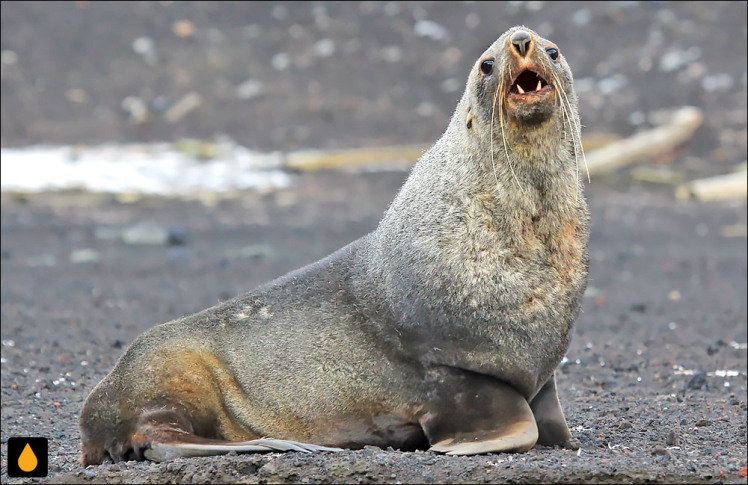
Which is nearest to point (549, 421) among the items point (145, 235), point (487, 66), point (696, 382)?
point (487, 66)

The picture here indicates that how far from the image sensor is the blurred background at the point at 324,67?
18312 mm

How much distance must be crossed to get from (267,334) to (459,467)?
129 cm

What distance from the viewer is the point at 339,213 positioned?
48.0ft

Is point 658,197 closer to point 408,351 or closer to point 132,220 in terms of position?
point 132,220

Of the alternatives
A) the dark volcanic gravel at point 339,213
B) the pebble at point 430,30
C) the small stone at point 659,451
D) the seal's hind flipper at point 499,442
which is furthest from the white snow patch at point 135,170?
the small stone at point 659,451

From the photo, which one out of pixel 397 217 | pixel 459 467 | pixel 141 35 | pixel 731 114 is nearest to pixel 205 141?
pixel 141 35

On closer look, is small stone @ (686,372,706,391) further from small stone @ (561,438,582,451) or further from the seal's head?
the seal's head

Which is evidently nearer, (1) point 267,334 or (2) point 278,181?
(1) point 267,334

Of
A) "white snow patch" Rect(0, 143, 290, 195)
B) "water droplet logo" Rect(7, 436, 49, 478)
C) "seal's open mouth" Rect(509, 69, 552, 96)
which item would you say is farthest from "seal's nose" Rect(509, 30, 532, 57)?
"white snow patch" Rect(0, 143, 290, 195)

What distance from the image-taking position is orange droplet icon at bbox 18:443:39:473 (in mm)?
4648

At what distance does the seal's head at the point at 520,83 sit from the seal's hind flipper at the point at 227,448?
163 centimetres

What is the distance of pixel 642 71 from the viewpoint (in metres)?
19.5

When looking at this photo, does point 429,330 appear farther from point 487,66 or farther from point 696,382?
point 696,382

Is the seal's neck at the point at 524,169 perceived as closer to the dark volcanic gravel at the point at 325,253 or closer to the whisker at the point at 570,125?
the whisker at the point at 570,125
